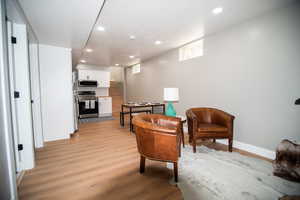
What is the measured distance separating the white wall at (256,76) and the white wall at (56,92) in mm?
3319

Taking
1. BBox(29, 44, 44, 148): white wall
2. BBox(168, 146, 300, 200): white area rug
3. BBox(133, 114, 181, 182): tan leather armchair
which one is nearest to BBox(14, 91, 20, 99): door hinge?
BBox(29, 44, 44, 148): white wall

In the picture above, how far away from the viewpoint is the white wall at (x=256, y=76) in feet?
Answer: 6.62

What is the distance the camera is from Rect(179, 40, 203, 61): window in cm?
332

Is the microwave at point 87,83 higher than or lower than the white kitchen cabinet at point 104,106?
higher

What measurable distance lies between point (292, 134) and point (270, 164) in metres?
0.59

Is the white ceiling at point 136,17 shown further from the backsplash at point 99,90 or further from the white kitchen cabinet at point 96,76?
the backsplash at point 99,90

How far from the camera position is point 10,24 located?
1791 mm

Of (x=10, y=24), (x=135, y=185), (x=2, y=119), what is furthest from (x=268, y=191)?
(x=10, y=24)

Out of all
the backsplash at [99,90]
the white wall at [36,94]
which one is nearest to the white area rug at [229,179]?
the white wall at [36,94]

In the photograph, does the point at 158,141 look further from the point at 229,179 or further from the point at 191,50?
the point at 191,50

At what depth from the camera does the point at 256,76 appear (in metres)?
2.37

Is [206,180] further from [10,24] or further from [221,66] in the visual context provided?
[10,24]

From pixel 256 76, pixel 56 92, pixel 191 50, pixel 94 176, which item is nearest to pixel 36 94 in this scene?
pixel 56 92

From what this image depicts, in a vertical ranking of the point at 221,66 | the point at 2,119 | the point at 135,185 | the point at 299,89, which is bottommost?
the point at 135,185
